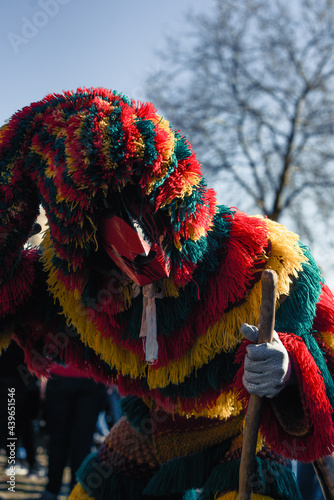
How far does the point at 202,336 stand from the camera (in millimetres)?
1696

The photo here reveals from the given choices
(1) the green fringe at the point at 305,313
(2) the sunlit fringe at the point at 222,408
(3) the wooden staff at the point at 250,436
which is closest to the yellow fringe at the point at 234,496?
(3) the wooden staff at the point at 250,436

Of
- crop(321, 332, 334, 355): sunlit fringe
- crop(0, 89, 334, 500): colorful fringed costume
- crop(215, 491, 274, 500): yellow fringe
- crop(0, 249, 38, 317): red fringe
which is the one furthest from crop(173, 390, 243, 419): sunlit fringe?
crop(0, 249, 38, 317): red fringe

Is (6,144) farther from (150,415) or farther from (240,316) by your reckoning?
(150,415)

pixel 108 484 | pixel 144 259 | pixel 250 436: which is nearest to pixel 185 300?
pixel 144 259

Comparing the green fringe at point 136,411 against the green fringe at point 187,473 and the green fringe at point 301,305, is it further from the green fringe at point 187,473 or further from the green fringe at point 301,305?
the green fringe at point 301,305

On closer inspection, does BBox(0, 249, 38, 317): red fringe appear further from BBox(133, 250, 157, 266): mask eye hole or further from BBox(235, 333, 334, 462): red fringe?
BBox(235, 333, 334, 462): red fringe

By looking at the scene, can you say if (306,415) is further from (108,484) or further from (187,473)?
(108,484)

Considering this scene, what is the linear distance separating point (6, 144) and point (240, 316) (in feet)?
3.08

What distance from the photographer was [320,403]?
152 centimetres

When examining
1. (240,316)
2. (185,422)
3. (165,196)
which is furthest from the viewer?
(185,422)

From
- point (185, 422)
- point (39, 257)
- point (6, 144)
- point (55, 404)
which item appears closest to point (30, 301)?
point (39, 257)

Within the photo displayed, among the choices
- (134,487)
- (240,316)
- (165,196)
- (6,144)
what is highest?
(6,144)

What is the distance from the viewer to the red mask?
150 cm

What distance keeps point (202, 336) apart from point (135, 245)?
16.3 inches
